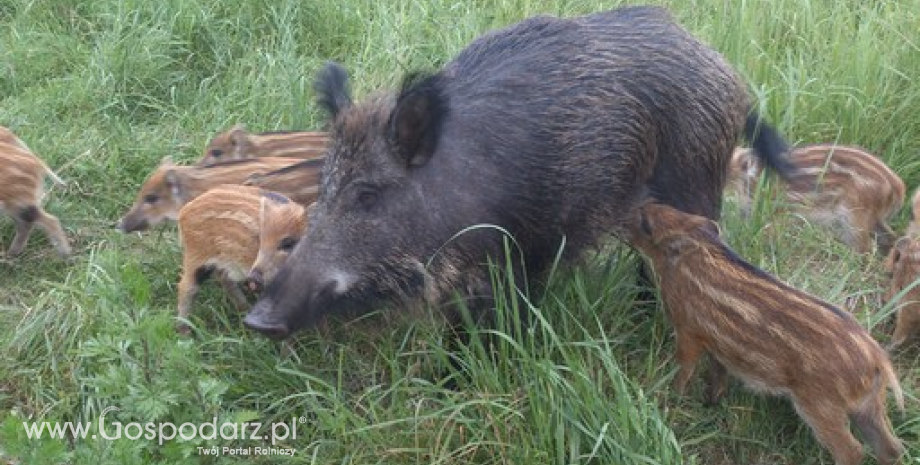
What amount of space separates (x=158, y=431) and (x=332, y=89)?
3.65 ft

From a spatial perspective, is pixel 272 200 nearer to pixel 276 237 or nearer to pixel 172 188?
pixel 276 237

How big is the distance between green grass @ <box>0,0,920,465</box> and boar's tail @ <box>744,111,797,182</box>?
6.3 inches

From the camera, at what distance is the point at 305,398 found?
128 inches

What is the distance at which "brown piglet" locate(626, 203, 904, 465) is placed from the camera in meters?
2.93

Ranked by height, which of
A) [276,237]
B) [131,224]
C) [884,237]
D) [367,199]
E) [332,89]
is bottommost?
[884,237]

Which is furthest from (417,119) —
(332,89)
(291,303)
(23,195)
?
(23,195)

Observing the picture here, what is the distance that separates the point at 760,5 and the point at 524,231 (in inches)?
95.0

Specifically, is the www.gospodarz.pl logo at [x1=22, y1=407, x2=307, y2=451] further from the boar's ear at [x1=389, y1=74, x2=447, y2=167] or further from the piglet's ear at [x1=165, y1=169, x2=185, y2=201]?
the piglet's ear at [x1=165, y1=169, x2=185, y2=201]

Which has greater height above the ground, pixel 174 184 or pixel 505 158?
pixel 505 158

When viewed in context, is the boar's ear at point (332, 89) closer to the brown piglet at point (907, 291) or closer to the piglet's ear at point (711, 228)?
the piglet's ear at point (711, 228)

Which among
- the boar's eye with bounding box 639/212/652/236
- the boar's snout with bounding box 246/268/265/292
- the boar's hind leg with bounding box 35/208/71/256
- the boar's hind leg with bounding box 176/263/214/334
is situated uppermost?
the boar's snout with bounding box 246/268/265/292

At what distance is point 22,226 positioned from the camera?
422 cm

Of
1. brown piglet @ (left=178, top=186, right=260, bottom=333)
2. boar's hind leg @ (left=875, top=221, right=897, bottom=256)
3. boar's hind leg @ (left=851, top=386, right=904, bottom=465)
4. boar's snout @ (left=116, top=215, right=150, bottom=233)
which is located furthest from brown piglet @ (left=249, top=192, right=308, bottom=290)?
boar's hind leg @ (left=875, top=221, right=897, bottom=256)

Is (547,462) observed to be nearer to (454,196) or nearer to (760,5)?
(454,196)
